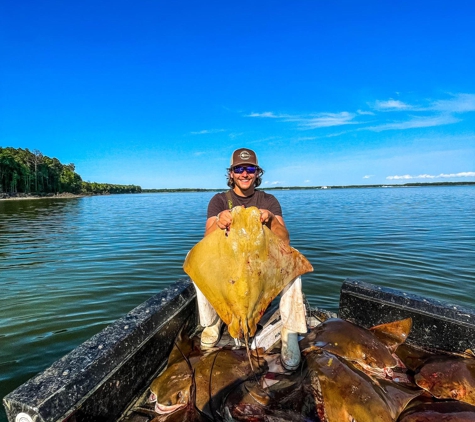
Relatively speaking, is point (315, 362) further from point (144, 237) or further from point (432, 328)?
point (144, 237)

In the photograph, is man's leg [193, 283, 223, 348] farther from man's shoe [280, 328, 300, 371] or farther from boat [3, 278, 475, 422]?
A: man's shoe [280, 328, 300, 371]

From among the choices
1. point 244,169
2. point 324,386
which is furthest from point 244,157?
point 324,386

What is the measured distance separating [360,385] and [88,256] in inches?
405

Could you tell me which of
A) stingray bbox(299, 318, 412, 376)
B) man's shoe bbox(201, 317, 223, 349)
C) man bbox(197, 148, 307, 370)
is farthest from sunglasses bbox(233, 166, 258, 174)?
stingray bbox(299, 318, 412, 376)

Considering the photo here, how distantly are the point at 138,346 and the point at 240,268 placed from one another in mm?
1239

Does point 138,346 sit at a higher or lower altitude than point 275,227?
lower

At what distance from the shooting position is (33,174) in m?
77.0

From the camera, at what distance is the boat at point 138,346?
1.87 metres

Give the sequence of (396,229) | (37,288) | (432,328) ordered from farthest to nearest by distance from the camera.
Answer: (396,229), (37,288), (432,328)

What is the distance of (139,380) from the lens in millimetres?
2777

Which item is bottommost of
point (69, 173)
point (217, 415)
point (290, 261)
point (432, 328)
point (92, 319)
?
point (92, 319)

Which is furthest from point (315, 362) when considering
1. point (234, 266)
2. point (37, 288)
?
point (37, 288)

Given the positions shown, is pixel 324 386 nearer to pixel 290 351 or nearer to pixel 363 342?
pixel 290 351

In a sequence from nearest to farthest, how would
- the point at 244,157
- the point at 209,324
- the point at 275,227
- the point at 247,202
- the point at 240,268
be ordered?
the point at 240,268, the point at 275,227, the point at 209,324, the point at 244,157, the point at 247,202
